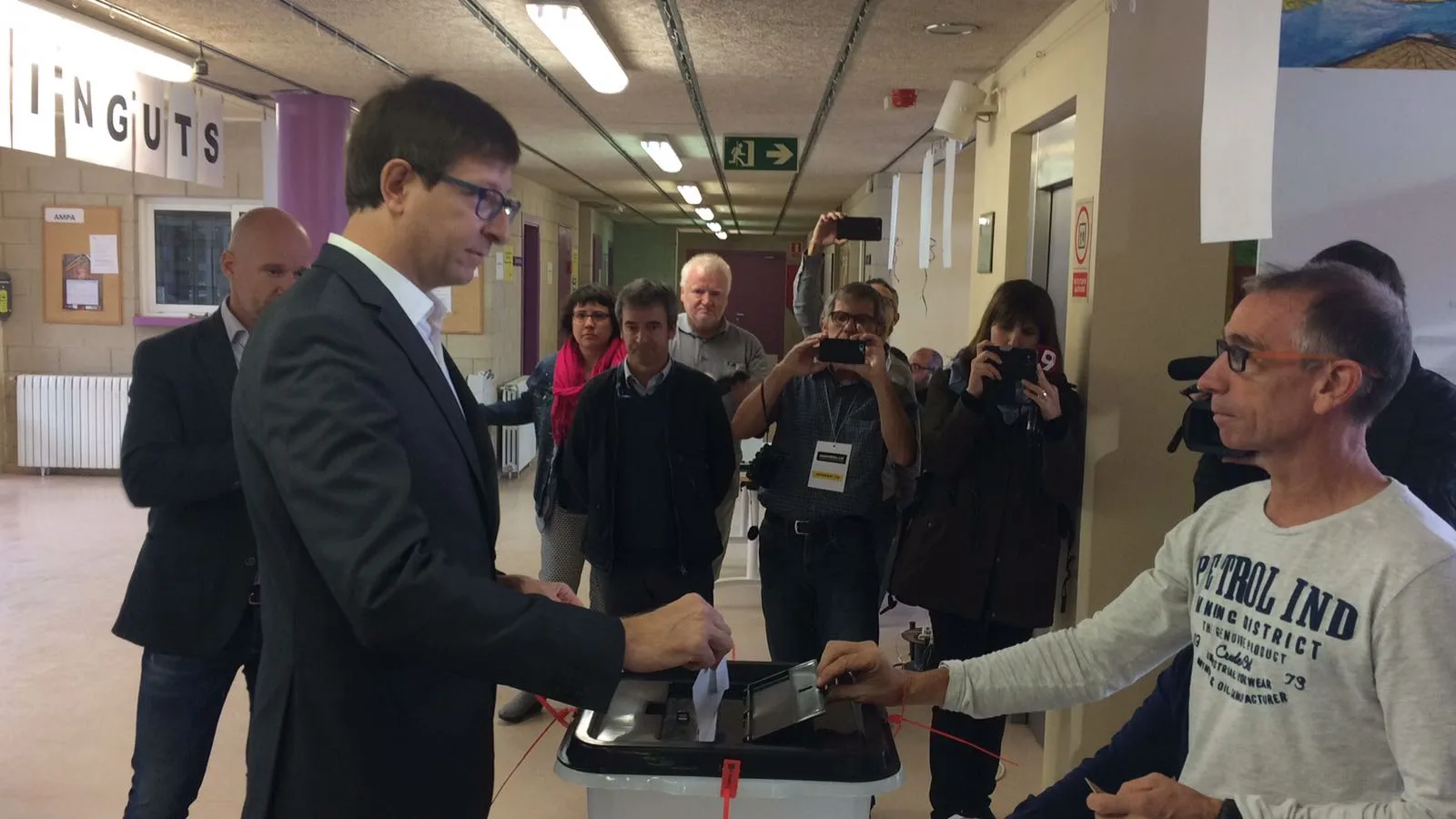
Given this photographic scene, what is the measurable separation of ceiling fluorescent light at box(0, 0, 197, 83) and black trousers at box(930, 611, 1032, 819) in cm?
322

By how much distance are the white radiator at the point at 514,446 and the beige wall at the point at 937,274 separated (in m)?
3.02

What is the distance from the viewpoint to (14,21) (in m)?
3.16

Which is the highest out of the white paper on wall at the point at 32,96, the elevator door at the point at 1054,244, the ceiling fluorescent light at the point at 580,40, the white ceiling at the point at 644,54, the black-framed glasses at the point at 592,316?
the white ceiling at the point at 644,54

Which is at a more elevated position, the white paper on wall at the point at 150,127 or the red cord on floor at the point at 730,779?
the white paper on wall at the point at 150,127

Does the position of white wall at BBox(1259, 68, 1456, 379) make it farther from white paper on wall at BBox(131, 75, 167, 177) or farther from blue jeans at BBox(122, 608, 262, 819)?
white paper on wall at BBox(131, 75, 167, 177)

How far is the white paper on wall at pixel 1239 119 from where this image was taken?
5.08 ft

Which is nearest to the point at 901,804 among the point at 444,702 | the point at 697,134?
the point at 444,702

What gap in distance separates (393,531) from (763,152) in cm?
592

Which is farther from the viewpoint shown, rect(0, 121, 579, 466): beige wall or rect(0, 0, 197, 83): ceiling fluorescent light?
rect(0, 121, 579, 466): beige wall

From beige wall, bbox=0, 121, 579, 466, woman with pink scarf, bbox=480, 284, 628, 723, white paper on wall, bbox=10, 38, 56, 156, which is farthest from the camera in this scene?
beige wall, bbox=0, 121, 579, 466

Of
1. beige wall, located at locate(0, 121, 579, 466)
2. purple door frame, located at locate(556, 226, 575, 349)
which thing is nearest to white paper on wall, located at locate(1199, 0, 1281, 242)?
beige wall, located at locate(0, 121, 579, 466)

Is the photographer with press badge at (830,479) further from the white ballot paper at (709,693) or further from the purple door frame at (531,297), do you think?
the purple door frame at (531,297)

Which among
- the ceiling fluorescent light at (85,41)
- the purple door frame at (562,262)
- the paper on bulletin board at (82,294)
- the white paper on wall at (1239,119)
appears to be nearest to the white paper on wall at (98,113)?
the ceiling fluorescent light at (85,41)

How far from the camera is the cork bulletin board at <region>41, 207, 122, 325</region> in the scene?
7602 mm
